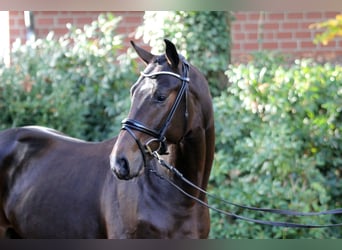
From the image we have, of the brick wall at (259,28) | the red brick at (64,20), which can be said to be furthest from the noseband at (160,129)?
the red brick at (64,20)

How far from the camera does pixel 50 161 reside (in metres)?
5.16

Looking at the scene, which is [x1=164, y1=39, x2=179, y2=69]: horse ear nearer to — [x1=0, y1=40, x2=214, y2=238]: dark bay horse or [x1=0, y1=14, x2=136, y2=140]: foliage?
[x1=0, y1=40, x2=214, y2=238]: dark bay horse

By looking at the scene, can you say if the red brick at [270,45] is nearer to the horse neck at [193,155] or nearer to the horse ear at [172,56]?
the horse neck at [193,155]

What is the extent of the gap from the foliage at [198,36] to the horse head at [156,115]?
3119mm

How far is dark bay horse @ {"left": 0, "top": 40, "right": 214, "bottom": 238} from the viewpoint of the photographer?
4121 millimetres

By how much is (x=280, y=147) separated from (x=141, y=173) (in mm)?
2451

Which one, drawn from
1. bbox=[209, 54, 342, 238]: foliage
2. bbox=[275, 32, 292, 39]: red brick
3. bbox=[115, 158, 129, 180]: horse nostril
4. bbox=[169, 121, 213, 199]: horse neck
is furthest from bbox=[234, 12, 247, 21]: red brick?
bbox=[115, 158, 129, 180]: horse nostril

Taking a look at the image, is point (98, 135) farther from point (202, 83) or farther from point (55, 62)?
point (202, 83)

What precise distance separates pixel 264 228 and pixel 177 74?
2.71 m

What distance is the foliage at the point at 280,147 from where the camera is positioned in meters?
6.41

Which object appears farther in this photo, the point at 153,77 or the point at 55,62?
the point at 55,62

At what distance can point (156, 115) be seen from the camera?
4.12 meters
